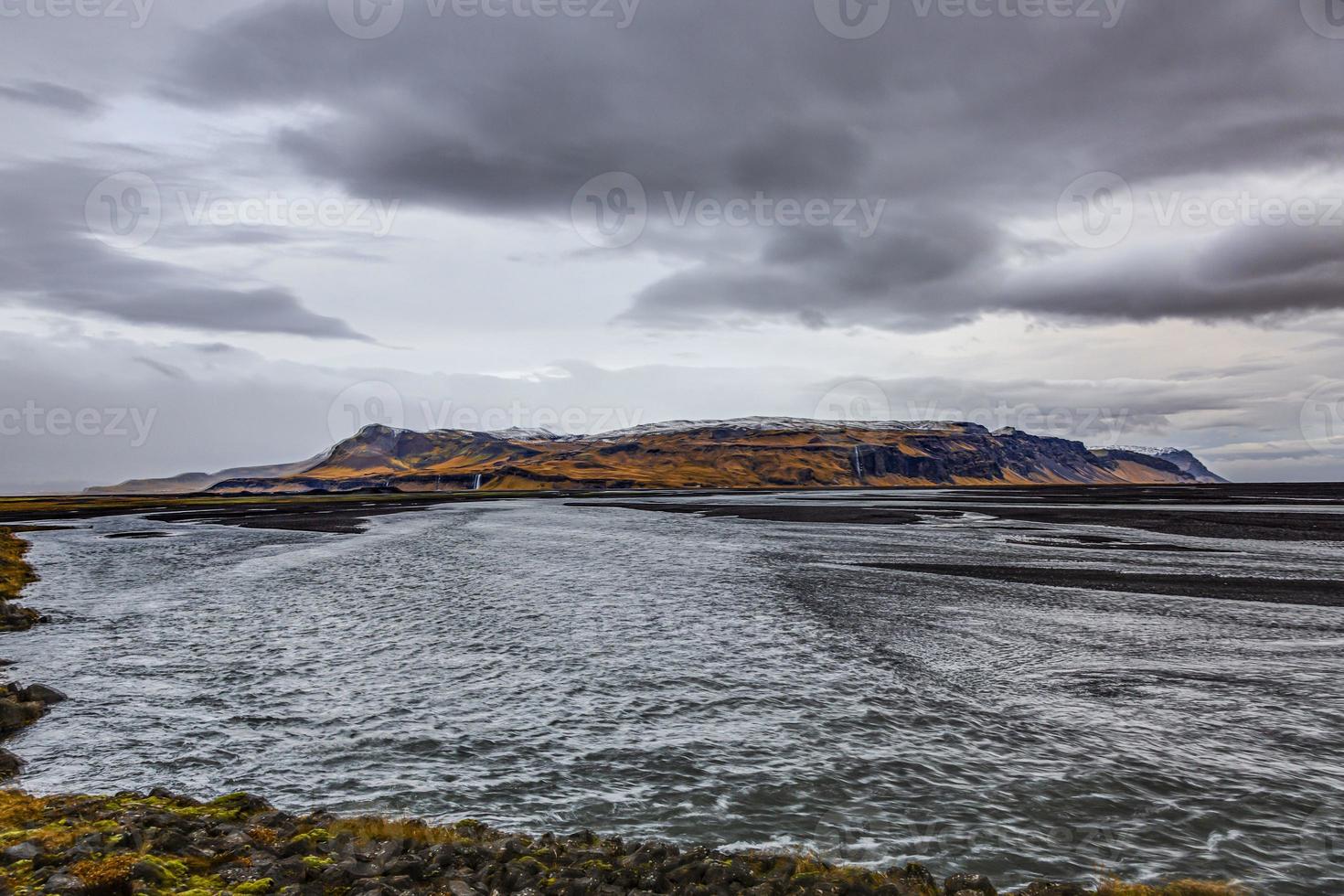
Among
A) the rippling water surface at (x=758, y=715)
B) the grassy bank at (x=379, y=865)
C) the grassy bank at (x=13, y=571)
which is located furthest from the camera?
the grassy bank at (x=13, y=571)

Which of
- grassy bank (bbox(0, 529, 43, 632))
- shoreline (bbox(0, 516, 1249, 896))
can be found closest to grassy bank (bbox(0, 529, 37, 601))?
grassy bank (bbox(0, 529, 43, 632))

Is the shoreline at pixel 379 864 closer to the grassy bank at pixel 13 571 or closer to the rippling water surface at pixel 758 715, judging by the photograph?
the rippling water surface at pixel 758 715

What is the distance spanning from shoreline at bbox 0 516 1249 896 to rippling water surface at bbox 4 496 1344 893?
0.89 m

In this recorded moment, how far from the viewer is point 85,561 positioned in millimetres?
51156

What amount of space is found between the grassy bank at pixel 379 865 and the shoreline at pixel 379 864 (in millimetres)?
21

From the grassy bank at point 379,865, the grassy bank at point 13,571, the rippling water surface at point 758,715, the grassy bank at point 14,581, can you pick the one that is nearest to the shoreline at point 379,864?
the grassy bank at point 379,865

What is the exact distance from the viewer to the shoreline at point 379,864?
9359 millimetres

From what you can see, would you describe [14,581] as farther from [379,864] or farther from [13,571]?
[379,864]

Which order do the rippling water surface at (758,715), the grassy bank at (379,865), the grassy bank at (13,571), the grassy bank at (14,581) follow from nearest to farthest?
the grassy bank at (379,865)
the rippling water surface at (758,715)
the grassy bank at (14,581)
the grassy bank at (13,571)

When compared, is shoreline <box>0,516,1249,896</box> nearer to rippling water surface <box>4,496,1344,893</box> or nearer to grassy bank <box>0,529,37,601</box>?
rippling water surface <box>4,496,1344,893</box>

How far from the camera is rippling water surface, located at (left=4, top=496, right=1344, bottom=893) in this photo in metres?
12.1

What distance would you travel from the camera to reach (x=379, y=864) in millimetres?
9969

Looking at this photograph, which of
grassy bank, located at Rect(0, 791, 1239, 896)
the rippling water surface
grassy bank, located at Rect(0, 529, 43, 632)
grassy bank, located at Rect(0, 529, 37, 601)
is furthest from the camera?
grassy bank, located at Rect(0, 529, 37, 601)

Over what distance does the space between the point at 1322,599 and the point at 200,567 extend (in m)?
64.0
